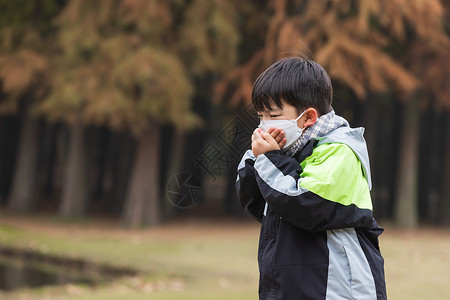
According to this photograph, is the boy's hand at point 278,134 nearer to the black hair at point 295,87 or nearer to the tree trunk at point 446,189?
the black hair at point 295,87

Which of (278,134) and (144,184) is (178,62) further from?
(278,134)

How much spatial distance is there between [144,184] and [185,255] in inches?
183

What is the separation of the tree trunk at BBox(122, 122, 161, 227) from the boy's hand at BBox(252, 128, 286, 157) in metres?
14.3

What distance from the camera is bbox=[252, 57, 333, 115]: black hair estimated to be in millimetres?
2188

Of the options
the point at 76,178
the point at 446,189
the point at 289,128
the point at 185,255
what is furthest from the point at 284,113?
the point at 446,189

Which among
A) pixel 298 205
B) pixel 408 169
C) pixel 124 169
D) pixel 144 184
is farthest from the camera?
pixel 124 169

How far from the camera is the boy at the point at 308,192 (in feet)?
6.66

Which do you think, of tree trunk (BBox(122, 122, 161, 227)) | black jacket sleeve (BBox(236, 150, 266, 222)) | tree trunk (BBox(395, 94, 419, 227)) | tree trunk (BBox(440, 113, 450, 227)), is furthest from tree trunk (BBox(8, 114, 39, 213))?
black jacket sleeve (BBox(236, 150, 266, 222))

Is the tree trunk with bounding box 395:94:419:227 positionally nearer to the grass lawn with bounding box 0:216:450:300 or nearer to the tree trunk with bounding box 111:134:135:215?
the grass lawn with bounding box 0:216:450:300

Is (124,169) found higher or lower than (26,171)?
higher

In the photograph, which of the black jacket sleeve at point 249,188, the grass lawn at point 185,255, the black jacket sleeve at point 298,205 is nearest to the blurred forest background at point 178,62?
the grass lawn at point 185,255

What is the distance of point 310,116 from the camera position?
7.23 feet

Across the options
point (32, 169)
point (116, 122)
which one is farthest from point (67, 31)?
point (32, 169)

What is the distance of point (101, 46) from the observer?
1467cm
